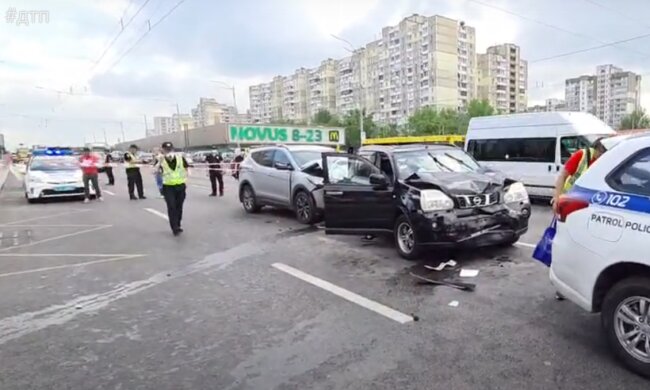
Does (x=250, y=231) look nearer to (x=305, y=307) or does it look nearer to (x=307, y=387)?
(x=305, y=307)

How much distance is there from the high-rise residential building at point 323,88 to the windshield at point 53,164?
70571mm

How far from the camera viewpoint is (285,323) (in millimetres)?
4355

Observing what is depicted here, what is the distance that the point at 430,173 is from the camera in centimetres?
691

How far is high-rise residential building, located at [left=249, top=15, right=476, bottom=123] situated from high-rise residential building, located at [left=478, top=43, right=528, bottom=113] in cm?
264

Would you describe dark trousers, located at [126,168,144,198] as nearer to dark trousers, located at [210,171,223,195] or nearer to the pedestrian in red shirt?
the pedestrian in red shirt

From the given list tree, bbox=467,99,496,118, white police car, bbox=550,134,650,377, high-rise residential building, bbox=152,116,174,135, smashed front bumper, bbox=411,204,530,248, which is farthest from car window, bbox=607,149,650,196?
high-rise residential building, bbox=152,116,174,135

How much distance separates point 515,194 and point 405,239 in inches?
66.3

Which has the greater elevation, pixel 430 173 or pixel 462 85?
pixel 462 85

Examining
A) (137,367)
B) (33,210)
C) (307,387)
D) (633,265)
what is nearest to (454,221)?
(633,265)

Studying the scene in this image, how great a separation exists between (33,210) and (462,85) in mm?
67266

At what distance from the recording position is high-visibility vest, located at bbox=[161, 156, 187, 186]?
29.9 ft

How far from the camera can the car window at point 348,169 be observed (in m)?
7.49

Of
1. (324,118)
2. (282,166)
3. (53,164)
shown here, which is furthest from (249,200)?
(324,118)

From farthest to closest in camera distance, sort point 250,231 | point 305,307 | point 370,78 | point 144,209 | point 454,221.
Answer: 1. point 370,78
2. point 144,209
3. point 250,231
4. point 454,221
5. point 305,307
